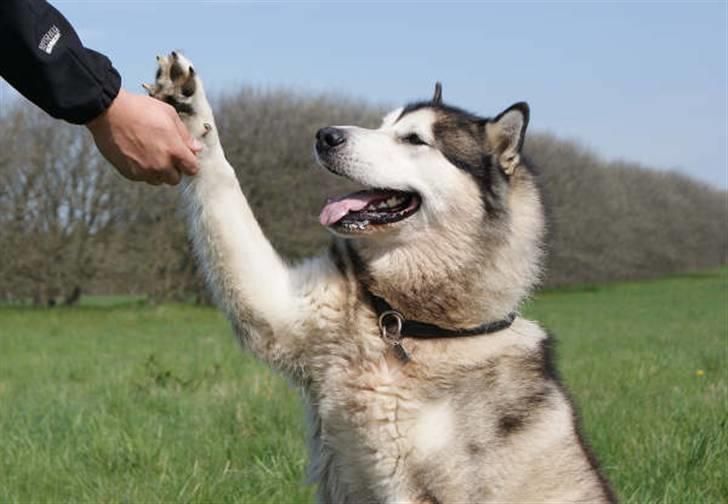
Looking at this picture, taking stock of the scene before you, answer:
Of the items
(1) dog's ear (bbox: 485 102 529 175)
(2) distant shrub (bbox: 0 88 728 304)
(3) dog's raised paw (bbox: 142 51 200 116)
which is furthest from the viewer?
(2) distant shrub (bbox: 0 88 728 304)

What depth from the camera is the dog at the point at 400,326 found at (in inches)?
122

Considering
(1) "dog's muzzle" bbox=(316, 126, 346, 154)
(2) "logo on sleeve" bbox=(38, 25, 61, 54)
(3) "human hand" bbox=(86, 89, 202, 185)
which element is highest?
(2) "logo on sleeve" bbox=(38, 25, 61, 54)

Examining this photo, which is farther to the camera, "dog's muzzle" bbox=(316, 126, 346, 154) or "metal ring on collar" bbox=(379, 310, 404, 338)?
"dog's muzzle" bbox=(316, 126, 346, 154)

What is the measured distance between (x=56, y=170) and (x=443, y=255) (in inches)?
1132

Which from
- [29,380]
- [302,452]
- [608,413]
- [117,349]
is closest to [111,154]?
[302,452]

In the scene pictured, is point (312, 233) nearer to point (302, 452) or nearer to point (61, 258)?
point (61, 258)

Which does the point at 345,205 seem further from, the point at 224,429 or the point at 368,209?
the point at 224,429

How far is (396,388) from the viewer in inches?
123

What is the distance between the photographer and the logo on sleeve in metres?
2.56

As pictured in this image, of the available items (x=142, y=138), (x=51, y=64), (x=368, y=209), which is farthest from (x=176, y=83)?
(x=368, y=209)

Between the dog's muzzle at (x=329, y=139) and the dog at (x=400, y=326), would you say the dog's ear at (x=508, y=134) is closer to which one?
the dog at (x=400, y=326)

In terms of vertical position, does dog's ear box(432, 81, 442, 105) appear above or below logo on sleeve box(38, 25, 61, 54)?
below

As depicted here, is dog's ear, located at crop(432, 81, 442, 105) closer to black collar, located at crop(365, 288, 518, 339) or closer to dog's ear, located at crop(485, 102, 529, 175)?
dog's ear, located at crop(485, 102, 529, 175)

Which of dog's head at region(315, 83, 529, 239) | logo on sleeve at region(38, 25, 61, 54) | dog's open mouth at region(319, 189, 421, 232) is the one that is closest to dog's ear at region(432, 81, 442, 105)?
dog's head at region(315, 83, 529, 239)
